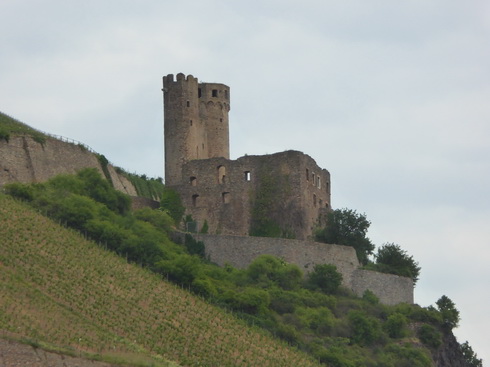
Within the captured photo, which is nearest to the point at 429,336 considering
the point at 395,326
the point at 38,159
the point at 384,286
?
the point at 395,326

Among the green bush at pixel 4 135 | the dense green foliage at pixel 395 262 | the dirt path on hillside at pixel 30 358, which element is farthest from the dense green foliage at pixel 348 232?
the dirt path on hillside at pixel 30 358

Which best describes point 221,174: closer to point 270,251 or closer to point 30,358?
point 270,251

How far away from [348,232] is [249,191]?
4.96 meters

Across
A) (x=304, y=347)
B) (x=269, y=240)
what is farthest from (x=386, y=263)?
(x=304, y=347)

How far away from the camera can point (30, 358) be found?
42406 millimetres

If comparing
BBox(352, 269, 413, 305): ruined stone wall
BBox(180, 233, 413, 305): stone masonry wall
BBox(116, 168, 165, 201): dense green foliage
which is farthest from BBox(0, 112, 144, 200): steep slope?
BBox(352, 269, 413, 305): ruined stone wall

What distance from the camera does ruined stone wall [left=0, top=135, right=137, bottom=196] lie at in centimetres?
6681

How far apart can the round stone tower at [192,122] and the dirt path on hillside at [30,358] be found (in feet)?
91.6

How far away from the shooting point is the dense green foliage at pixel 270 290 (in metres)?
60.1

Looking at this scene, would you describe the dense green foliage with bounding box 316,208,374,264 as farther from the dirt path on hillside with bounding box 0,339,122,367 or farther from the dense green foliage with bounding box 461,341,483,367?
the dirt path on hillside with bounding box 0,339,122,367

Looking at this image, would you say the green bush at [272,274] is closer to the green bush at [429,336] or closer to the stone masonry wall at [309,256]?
the stone masonry wall at [309,256]

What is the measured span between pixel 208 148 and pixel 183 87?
3.21 meters

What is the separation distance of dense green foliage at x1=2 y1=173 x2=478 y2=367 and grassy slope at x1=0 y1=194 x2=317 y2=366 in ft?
4.18

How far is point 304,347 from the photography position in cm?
5881
